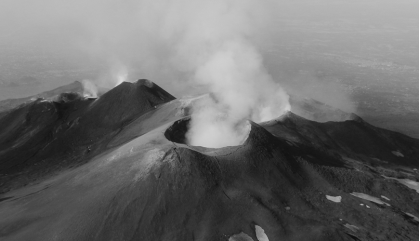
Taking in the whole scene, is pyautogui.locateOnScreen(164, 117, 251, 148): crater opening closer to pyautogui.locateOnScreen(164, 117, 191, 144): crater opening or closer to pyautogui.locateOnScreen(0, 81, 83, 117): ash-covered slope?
pyautogui.locateOnScreen(164, 117, 191, 144): crater opening

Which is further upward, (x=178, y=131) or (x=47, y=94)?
(x=47, y=94)

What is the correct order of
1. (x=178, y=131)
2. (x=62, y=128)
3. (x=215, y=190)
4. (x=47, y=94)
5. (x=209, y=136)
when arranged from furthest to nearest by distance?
(x=47, y=94), (x=62, y=128), (x=178, y=131), (x=209, y=136), (x=215, y=190)

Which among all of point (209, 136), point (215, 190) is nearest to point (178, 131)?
point (209, 136)

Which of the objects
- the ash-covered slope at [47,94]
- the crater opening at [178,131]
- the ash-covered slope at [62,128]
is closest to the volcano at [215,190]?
the crater opening at [178,131]

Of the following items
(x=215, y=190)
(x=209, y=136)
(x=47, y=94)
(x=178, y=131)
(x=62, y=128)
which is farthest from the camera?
(x=47, y=94)

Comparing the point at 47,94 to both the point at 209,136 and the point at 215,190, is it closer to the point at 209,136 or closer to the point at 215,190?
the point at 209,136

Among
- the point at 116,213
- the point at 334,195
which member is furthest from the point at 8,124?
the point at 334,195

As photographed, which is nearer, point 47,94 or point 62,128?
point 62,128

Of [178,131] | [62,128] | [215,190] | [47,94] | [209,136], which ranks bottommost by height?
[215,190]

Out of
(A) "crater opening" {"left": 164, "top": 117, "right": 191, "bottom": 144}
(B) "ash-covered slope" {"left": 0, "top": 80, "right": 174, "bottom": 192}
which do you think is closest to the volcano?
(A) "crater opening" {"left": 164, "top": 117, "right": 191, "bottom": 144}
